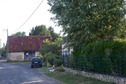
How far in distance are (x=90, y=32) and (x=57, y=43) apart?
28907mm

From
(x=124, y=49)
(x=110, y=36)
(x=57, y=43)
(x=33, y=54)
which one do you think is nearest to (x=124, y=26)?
(x=110, y=36)

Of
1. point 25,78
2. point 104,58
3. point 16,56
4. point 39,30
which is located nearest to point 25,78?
point 25,78

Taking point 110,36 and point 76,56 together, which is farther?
point 76,56

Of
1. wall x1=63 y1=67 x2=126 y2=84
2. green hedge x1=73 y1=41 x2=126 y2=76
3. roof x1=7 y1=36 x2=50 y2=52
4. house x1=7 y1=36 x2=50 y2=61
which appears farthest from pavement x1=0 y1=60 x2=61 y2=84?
roof x1=7 y1=36 x2=50 y2=52

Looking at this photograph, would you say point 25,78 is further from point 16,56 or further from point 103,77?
point 16,56

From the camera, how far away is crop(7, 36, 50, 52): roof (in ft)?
260

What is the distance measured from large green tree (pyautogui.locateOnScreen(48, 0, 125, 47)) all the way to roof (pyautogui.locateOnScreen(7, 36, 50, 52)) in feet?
167

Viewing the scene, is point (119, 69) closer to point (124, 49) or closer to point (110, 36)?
point (124, 49)

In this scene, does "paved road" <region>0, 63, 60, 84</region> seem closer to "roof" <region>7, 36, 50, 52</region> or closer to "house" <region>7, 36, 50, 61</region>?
"house" <region>7, 36, 50, 61</region>

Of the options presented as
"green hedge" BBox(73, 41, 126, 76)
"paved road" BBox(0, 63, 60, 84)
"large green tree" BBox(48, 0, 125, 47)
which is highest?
"large green tree" BBox(48, 0, 125, 47)

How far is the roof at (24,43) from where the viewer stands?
7912 cm

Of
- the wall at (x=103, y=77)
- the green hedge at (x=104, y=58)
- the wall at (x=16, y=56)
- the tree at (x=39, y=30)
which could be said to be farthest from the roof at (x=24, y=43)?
the green hedge at (x=104, y=58)

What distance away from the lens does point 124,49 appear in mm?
20250

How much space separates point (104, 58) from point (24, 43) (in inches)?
2343
